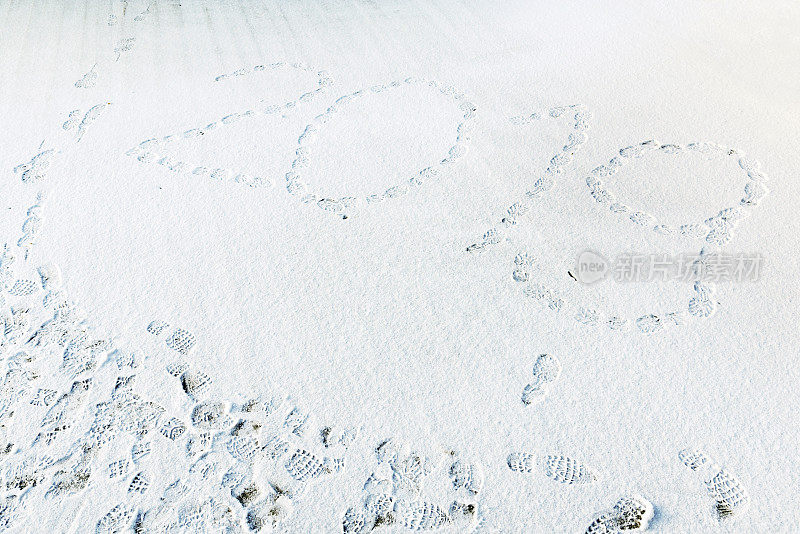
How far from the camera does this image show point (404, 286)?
143cm

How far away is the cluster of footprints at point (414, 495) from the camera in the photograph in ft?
3.42

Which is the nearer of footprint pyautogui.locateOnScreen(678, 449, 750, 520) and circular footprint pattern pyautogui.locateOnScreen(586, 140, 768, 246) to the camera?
footprint pyautogui.locateOnScreen(678, 449, 750, 520)

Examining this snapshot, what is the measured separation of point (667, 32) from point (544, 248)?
51.7 inches

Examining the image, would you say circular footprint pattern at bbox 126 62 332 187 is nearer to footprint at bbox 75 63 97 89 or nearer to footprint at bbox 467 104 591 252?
footprint at bbox 75 63 97 89

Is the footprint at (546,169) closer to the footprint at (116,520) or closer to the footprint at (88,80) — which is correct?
the footprint at (116,520)

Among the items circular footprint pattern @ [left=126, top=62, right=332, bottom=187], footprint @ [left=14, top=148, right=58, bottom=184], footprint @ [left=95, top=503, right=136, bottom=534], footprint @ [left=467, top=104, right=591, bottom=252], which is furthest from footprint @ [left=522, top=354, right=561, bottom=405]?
footprint @ [left=14, top=148, right=58, bottom=184]

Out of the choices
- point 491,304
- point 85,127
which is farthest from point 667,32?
point 85,127

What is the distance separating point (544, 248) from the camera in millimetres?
1487

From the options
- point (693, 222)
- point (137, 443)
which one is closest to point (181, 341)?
point (137, 443)

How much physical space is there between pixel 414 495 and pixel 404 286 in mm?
499

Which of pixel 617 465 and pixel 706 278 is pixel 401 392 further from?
pixel 706 278

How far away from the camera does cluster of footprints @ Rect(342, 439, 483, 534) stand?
104cm

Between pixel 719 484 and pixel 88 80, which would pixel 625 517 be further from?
pixel 88 80

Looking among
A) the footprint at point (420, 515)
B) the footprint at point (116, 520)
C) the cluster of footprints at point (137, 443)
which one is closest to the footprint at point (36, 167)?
the cluster of footprints at point (137, 443)
